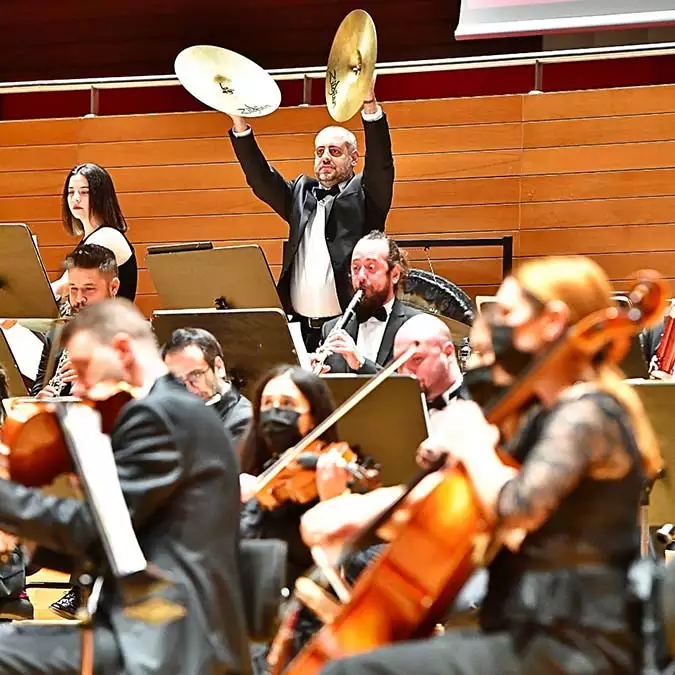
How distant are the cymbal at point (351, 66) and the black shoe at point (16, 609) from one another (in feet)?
6.85

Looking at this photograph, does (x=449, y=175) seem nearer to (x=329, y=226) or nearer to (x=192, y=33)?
(x=329, y=226)

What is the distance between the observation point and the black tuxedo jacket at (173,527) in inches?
77.3

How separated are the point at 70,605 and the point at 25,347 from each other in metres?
0.89

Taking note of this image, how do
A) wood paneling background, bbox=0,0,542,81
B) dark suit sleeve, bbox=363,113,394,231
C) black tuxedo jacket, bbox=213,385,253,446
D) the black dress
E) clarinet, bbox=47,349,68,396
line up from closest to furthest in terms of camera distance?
the black dress
black tuxedo jacket, bbox=213,385,253,446
clarinet, bbox=47,349,68,396
dark suit sleeve, bbox=363,113,394,231
wood paneling background, bbox=0,0,542,81

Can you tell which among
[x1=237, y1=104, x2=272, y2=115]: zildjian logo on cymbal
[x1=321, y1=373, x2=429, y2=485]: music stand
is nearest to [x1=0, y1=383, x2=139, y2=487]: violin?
[x1=321, y1=373, x2=429, y2=485]: music stand

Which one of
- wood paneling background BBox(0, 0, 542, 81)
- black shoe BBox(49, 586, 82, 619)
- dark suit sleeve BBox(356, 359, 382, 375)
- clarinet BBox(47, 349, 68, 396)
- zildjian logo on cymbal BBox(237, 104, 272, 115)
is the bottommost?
black shoe BBox(49, 586, 82, 619)

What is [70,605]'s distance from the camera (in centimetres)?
394

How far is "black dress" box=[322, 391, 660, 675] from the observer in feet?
5.40

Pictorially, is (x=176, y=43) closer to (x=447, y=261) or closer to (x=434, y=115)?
(x=434, y=115)

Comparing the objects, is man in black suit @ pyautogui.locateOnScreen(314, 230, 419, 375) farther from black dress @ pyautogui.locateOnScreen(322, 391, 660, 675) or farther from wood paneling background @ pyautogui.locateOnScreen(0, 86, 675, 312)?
black dress @ pyautogui.locateOnScreen(322, 391, 660, 675)

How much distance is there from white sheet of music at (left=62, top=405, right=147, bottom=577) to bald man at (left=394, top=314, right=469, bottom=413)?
148 centimetres

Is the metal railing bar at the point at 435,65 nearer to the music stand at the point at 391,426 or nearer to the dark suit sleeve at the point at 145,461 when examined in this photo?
the music stand at the point at 391,426

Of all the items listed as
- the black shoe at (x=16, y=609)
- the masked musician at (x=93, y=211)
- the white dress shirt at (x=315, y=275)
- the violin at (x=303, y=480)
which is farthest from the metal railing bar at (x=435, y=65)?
the violin at (x=303, y=480)

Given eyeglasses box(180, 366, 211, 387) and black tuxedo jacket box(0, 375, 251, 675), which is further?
eyeglasses box(180, 366, 211, 387)
